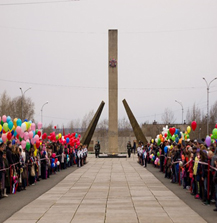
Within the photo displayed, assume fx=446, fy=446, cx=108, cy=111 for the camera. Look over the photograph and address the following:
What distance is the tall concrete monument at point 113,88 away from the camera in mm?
52375

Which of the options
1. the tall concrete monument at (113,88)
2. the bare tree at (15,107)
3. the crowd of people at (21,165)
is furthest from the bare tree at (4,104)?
the crowd of people at (21,165)

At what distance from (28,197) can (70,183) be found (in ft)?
16.4

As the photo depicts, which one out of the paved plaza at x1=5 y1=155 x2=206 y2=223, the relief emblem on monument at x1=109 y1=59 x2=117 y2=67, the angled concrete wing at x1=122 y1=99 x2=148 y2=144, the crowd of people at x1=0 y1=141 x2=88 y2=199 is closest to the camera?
the paved plaza at x1=5 y1=155 x2=206 y2=223

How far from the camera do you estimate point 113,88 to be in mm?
52375

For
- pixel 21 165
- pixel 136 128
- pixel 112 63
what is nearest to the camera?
pixel 21 165

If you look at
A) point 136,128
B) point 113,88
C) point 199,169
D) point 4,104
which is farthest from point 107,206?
point 4,104

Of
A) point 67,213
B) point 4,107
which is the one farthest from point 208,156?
point 4,107

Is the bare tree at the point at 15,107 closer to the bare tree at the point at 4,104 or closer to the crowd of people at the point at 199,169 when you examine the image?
the bare tree at the point at 4,104

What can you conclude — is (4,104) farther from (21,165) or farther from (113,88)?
(21,165)

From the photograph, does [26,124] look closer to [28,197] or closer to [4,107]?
[28,197]

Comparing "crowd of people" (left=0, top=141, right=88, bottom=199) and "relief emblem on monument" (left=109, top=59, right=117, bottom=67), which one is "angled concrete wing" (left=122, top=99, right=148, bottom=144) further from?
"crowd of people" (left=0, top=141, right=88, bottom=199)

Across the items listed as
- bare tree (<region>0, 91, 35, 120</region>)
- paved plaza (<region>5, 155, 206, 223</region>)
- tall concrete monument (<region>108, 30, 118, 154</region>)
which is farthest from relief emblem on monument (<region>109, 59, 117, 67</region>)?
paved plaza (<region>5, 155, 206, 223</region>)

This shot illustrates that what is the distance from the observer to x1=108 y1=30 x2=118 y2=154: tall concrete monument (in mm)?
52375

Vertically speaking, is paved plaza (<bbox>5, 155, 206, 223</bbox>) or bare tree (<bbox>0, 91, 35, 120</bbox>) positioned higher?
bare tree (<bbox>0, 91, 35, 120</bbox>)
